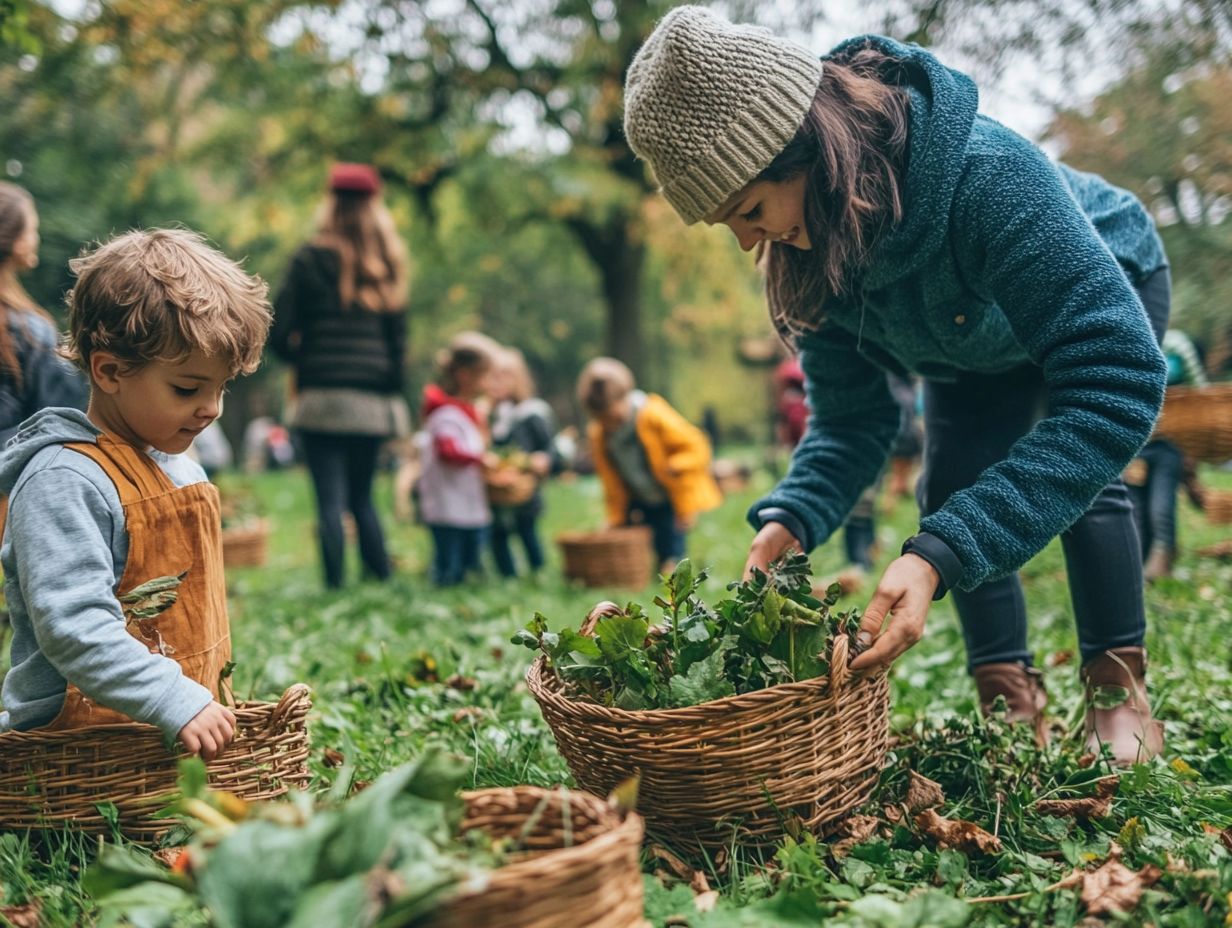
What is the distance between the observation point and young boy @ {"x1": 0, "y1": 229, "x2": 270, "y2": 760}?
1.83 metres

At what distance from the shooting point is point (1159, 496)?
495 centimetres

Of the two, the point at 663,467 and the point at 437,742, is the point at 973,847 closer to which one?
the point at 437,742

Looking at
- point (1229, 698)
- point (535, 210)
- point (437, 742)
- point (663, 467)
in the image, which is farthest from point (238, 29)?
point (1229, 698)

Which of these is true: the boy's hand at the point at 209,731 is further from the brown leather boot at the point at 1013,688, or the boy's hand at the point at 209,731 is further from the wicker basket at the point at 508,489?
the wicker basket at the point at 508,489

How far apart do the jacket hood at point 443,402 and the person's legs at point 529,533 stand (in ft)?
2.28

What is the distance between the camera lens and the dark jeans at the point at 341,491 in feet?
18.1

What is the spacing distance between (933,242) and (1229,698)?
1543 millimetres

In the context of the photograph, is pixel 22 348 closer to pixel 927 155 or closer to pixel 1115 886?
pixel 927 155

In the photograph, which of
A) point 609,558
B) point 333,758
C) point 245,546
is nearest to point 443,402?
point 609,558

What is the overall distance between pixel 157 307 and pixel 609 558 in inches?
165

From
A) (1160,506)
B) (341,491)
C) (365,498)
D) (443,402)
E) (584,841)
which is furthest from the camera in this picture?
(443,402)

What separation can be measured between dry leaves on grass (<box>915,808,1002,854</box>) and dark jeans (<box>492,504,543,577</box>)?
4.98 metres

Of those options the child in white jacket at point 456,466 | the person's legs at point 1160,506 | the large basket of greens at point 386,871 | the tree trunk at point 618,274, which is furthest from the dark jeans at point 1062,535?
the tree trunk at point 618,274

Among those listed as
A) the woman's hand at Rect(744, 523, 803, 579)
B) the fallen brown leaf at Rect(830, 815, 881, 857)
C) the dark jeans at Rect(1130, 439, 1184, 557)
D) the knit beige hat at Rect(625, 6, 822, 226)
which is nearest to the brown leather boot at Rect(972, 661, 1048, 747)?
the woman's hand at Rect(744, 523, 803, 579)
